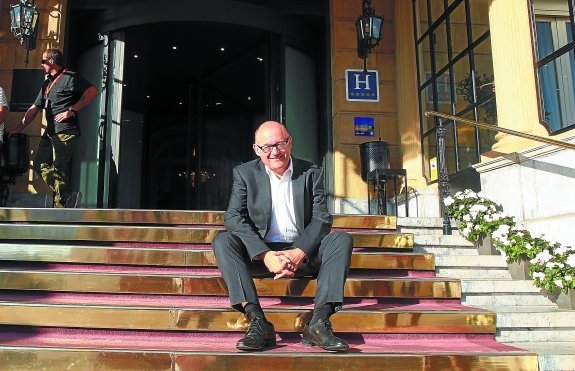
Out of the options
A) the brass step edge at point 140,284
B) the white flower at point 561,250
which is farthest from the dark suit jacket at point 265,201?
the white flower at point 561,250

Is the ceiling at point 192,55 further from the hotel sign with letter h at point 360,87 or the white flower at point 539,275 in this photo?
the white flower at point 539,275

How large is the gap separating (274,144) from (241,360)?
1184 millimetres

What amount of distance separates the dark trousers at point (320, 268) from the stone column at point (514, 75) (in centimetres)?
239

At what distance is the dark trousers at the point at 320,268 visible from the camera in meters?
2.36

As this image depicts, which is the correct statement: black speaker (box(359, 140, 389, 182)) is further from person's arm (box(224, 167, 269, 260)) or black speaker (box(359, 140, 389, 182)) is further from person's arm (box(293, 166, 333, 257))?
person's arm (box(224, 167, 269, 260))

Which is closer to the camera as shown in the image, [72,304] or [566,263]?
[72,304]

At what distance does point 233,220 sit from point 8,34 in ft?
20.3

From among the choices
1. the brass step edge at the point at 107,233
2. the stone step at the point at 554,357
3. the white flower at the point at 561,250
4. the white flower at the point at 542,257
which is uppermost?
the brass step edge at the point at 107,233

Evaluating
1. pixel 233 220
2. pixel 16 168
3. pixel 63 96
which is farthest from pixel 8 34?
pixel 233 220

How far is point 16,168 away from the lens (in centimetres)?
619

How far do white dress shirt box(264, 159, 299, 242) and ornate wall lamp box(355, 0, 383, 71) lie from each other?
4589 millimetres

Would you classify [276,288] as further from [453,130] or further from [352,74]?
[352,74]

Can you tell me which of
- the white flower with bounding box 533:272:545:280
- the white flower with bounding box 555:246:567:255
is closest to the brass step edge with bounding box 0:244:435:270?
the white flower with bounding box 533:272:545:280

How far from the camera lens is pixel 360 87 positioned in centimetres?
715
